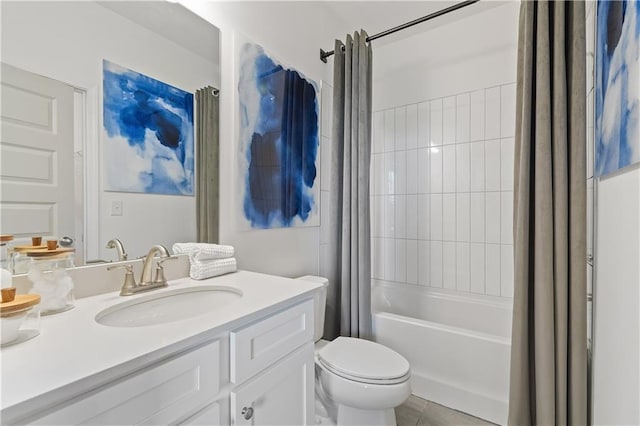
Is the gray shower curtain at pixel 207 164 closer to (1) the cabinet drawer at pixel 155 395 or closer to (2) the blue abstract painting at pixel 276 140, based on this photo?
(2) the blue abstract painting at pixel 276 140

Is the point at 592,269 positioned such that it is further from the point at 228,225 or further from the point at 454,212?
the point at 228,225

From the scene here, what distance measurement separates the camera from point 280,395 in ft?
3.14

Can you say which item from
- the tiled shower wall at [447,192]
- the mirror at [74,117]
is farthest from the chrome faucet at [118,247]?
the tiled shower wall at [447,192]

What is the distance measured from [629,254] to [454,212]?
152 centimetres

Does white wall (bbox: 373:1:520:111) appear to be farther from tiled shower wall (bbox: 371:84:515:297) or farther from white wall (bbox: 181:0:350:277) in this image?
white wall (bbox: 181:0:350:277)

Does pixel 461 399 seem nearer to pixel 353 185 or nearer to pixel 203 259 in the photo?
pixel 353 185

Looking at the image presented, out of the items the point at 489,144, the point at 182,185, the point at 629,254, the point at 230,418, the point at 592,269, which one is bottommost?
the point at 230,418

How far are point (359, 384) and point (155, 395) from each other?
891 mm

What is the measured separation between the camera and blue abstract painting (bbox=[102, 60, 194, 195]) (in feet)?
3.37

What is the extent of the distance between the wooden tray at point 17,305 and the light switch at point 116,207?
430 millimetres

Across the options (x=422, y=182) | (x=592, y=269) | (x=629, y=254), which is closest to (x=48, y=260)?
(x=629, y=254)

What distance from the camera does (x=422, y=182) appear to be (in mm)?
2396

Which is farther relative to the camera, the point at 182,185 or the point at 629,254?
the point at 182,185

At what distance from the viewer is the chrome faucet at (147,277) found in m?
0.99
